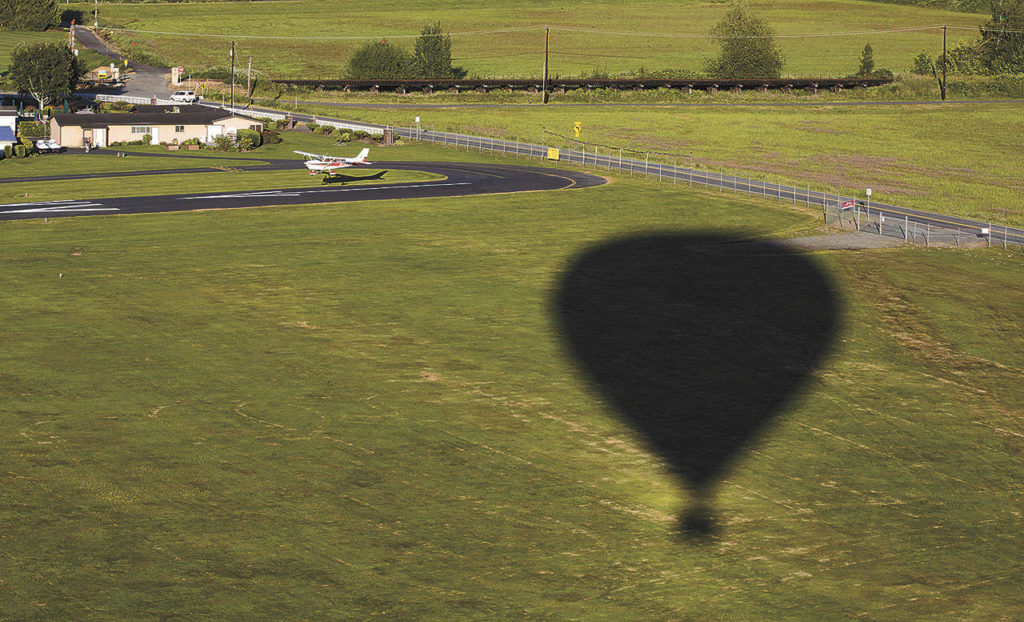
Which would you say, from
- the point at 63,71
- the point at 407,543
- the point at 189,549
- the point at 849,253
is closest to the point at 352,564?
the point at 407,543

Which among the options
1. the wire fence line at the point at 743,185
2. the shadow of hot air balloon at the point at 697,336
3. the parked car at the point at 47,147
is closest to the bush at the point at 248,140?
the wire fence line at the point at 743,185

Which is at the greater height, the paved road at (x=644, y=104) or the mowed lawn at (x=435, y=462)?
the paved road at (x=644, y=104)

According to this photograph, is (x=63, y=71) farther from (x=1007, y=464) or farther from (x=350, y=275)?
(x=1007, y=464)

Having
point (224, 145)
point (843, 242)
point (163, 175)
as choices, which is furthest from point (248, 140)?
point (843, 242)

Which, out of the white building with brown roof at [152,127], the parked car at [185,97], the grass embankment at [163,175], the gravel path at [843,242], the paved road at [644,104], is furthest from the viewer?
the paved road at [644,104]

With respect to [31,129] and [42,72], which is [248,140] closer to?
[31,129]

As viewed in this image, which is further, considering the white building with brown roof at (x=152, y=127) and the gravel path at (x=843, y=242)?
the white building with brown roof at (x=152, y=127)

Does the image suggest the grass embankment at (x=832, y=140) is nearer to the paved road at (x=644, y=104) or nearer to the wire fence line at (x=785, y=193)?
the paved road at (x=644, y=104)

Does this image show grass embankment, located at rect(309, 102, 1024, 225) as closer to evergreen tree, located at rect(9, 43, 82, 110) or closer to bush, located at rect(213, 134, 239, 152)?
bush, located at rect(213, 134, 239, 152)
